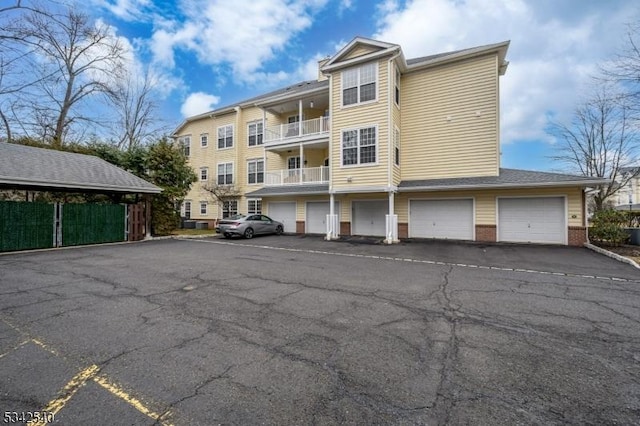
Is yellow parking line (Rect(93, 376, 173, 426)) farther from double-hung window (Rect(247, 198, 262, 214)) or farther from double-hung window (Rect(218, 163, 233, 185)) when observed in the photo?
double-hung window (Rect(218, 163, 233, 185))

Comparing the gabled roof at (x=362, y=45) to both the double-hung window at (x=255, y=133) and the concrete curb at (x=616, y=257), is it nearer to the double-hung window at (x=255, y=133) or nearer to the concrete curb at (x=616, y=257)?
the double-hung window at (x=255, y=133)

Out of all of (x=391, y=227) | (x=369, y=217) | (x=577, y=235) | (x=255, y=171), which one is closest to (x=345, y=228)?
(x=369, y=217)

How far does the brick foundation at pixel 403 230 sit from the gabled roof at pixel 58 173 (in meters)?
14.3

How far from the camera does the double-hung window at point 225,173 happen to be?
80.0ft

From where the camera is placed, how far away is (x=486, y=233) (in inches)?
559

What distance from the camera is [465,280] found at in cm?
691

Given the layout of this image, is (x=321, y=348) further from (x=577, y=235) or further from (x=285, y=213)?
(x=285, y=213)

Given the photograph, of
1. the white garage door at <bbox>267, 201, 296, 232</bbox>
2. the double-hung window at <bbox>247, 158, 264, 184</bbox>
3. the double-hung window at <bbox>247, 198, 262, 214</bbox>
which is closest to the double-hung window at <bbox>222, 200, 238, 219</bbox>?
the double-hung window at <bbox>247, 198, 262, 214</bbox>

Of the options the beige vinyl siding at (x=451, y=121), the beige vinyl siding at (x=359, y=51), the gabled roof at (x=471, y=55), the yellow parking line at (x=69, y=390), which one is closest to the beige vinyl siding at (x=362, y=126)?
the beige vinyl siding at (x=359, y=51)

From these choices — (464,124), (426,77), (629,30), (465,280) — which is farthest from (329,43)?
(465,280)

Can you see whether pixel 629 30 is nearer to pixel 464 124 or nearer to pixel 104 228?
pixel 464 124

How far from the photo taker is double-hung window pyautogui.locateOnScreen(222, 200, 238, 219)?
78.7ft

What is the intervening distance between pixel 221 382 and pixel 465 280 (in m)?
6.18

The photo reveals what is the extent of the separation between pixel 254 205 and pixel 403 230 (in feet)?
40.1
